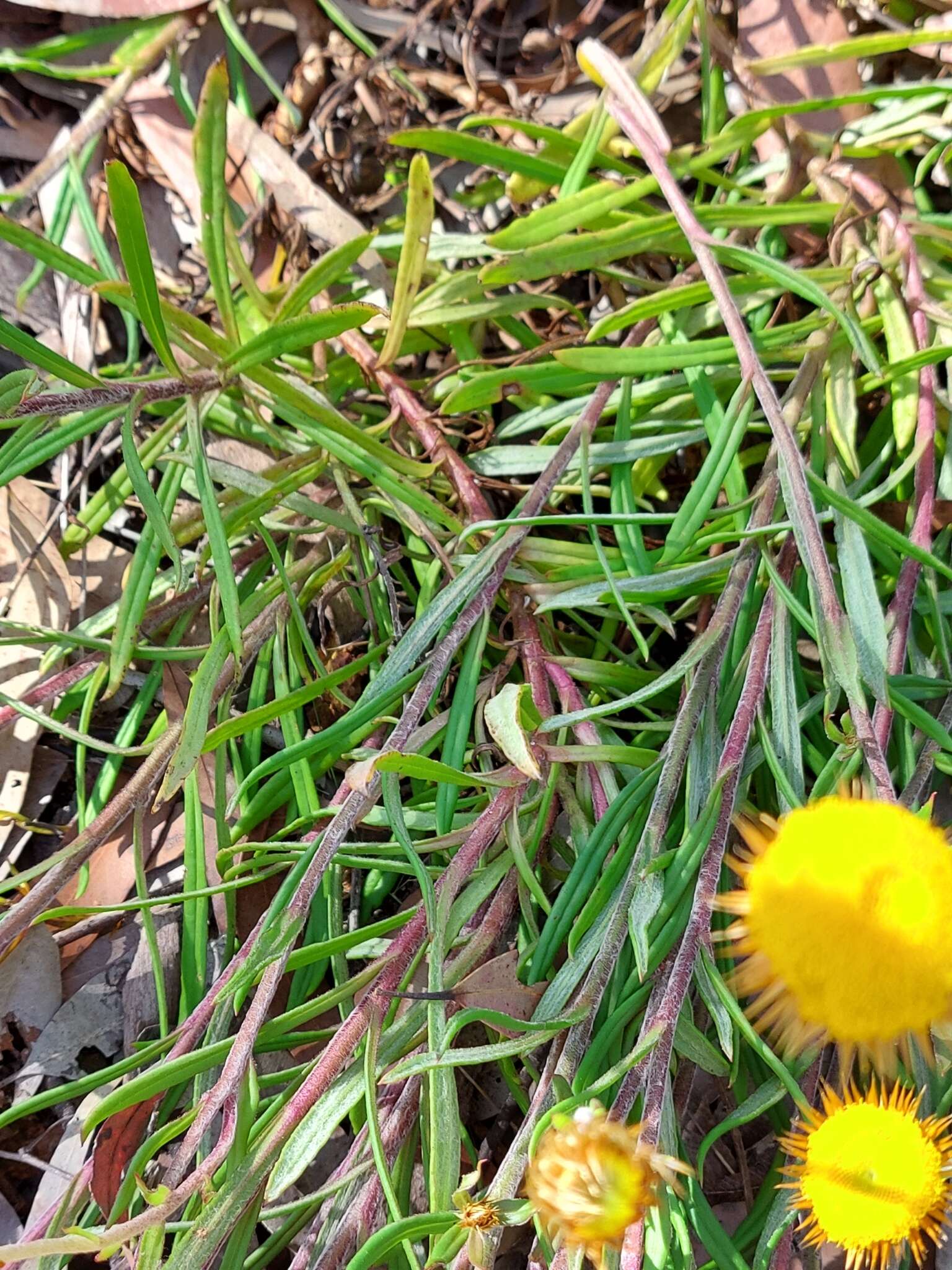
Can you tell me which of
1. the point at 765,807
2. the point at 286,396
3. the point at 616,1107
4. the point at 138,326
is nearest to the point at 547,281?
the point at 286,396

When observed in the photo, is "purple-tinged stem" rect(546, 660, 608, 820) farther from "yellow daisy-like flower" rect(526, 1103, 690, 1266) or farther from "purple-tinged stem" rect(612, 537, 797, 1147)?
"yellow daisy-like flower" rect(526, 1103, 690, 1266)

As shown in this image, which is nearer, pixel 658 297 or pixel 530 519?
pixel 530 519

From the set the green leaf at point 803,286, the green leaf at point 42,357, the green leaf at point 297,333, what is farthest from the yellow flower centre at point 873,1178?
the green leaf at point 42,357

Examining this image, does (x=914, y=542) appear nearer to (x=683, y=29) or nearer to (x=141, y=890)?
(x=683, y=29)

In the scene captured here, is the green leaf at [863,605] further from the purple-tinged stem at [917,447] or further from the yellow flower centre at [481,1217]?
the yellow flower centre at [481,1217]

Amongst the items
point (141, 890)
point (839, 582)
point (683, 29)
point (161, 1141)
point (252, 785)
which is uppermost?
point (683, 29)

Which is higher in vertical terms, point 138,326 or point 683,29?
point 683,29
